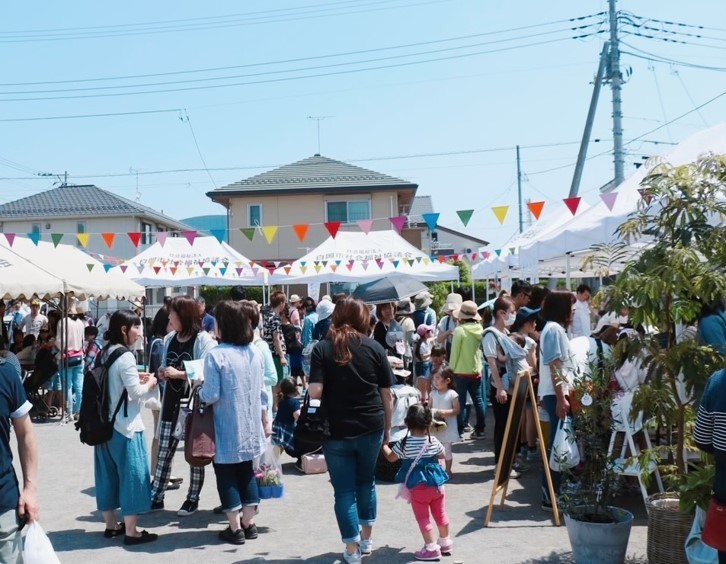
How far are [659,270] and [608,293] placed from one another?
32 cm

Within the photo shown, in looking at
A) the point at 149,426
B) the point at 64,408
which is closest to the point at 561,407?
the point at 149,426

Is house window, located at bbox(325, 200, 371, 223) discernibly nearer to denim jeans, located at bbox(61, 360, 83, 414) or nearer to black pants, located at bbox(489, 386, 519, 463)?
denim jeans, located at bbox(61, 360, 83, 414)

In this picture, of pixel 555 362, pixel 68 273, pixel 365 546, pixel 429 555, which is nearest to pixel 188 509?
pixel 365 546

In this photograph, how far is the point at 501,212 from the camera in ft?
41.3

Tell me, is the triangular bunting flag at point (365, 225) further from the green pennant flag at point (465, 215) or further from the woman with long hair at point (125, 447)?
the woman with long hair at point (125, 447)

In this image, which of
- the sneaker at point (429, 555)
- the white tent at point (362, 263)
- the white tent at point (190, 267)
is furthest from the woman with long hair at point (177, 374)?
the white tent at point (190, 267)

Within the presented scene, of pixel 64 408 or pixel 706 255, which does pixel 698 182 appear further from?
pixel 64 408

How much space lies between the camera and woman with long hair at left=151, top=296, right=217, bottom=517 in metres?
5.49

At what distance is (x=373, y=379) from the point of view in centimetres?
433

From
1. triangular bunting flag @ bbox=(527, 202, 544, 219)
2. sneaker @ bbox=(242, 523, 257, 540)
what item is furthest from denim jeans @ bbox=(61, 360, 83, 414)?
triangular bunting flag @ bbox=(527, 202, 544, 219)

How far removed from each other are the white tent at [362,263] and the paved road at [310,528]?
312 inches

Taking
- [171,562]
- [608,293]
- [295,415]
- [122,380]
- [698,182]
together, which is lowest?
[171,562]

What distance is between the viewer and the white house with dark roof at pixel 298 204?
30391mm

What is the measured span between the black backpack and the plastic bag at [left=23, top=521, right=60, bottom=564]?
1689mm
